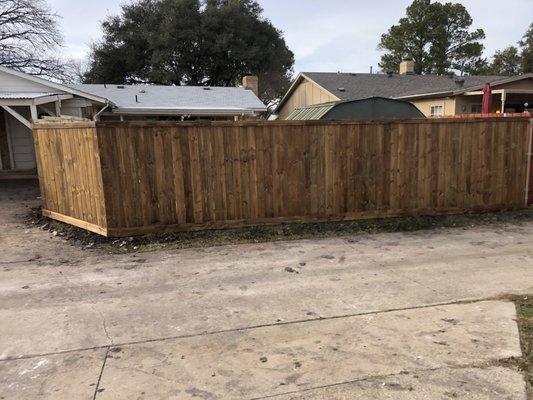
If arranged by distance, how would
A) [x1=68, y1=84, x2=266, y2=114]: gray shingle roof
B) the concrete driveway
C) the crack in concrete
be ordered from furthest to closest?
[x1=68, y1=84, x2=266, y2=114]: gray shingle roof, the crack in concrete, the concrete driveway

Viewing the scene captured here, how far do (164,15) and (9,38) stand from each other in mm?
10924

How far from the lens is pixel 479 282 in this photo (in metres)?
5.05

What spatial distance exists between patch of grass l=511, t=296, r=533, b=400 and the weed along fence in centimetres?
346

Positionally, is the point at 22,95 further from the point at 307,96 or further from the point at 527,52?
the point at 527,52

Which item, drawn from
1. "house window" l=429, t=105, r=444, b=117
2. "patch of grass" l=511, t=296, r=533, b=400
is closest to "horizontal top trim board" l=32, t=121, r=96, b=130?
"patch of grass" l=511, t=296, r=533, b=400

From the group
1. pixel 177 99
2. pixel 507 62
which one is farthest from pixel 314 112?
pixel 507 62

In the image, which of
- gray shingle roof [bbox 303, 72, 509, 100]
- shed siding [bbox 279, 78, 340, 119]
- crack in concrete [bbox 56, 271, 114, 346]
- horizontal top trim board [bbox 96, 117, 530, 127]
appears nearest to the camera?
crack in concrete [bbox 56, 271, 114, 346]

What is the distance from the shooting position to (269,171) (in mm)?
7305

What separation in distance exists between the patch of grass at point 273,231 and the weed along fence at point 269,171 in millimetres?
128

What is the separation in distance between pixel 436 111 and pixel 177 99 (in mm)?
11545

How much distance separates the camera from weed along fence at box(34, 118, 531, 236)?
6.80 meters

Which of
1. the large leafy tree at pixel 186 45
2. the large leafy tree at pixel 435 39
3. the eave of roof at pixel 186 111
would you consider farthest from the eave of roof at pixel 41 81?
the large leafy tree at pixel 435 39

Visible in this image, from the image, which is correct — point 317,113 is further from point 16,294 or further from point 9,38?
point 9,38

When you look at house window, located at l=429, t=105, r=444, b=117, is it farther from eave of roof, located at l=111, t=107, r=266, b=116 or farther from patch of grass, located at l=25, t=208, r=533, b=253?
patch of grass, located at l=25, t=208, r=533, b=253
